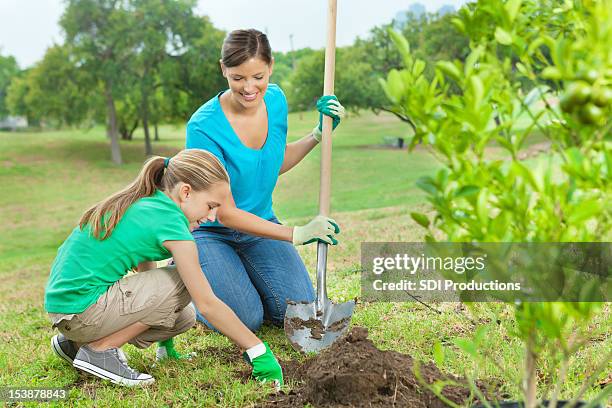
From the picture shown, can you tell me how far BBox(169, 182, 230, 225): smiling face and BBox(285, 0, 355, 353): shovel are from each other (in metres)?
0.75

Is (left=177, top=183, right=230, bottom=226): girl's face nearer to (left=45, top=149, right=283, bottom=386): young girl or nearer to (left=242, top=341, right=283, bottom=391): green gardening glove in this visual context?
(left=45, top=149, right=283, bottom=386): young girl

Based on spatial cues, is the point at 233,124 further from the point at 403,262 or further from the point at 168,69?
the point at 168,69

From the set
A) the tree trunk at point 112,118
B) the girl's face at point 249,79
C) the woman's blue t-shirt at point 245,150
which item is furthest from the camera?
the tree trunk at point 112,118

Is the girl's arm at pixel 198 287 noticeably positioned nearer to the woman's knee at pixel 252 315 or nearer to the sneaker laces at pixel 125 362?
the sneaker laces at pixel 125 362

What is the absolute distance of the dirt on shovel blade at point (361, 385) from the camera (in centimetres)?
253

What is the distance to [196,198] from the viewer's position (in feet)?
9.45

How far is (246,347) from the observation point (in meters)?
2.86

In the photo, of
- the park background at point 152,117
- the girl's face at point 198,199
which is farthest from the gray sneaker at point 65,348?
the park background at point 152,117

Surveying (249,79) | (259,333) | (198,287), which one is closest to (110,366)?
(198,287)

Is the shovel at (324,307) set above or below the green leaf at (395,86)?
below

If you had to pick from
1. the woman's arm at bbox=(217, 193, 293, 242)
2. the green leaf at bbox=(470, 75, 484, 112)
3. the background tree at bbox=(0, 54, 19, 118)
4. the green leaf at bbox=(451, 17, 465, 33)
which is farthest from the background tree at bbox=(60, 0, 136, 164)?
the green leaf at bbox=(470, 75, 484, 112)

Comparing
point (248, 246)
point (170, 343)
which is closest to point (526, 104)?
point (170, 343)

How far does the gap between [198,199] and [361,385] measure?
102cm

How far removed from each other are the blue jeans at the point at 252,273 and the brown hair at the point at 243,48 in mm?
1006
